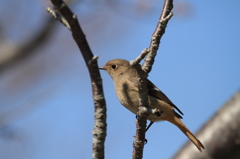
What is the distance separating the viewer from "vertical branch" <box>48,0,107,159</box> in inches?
46.7

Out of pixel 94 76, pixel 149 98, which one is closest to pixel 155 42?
pixel 94 76

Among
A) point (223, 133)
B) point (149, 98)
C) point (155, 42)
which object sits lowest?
point (223, 133)

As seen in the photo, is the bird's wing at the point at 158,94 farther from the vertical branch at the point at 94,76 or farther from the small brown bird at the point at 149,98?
the vertical branch at the point at 94,76

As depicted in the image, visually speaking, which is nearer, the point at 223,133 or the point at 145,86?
the point at 223,133

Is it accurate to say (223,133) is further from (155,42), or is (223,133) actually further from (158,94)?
(158,94)

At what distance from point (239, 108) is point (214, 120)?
0.16 m

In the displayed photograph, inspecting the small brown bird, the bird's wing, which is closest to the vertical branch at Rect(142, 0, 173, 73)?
the small brown bird

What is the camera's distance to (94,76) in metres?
1.26

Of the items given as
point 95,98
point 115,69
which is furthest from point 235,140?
point 115,69

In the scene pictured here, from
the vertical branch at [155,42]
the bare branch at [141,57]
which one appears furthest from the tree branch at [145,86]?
the bare branch at [141,57]

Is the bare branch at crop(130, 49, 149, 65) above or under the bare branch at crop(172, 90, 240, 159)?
above

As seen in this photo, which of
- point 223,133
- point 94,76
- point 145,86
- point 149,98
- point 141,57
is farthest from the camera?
point 149,98

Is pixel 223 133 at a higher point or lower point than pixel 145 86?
lower

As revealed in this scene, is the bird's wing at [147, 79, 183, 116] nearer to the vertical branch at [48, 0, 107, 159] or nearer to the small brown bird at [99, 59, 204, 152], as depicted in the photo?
the small brown bird at [99, 59, 204, 152]
